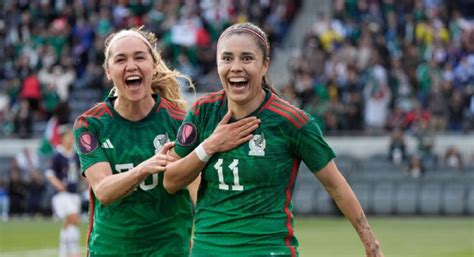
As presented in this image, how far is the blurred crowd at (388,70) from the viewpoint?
27.0m

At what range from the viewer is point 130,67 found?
7.32 m

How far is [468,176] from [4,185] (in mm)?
10514

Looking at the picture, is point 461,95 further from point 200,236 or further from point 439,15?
point 200,236

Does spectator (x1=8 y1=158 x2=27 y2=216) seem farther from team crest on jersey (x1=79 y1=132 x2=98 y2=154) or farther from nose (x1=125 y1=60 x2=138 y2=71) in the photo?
nose (x1=125 y1=60 x2=138 y2=71)

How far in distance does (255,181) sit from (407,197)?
64.4ft

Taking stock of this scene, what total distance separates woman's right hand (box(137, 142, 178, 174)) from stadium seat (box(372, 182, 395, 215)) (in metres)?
19.3

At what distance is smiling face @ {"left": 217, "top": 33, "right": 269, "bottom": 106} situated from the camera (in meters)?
6.50

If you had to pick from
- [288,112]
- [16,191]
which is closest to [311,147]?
[288,112]

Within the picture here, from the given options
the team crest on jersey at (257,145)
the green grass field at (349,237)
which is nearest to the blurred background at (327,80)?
the green grass field at (349,237)

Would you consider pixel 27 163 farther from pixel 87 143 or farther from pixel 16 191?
pixel 87 143

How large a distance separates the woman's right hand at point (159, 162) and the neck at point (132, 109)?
0.80 metres

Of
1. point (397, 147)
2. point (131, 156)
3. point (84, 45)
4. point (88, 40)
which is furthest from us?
point (88, 40)

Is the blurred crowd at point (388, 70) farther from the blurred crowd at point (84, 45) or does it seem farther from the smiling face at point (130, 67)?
the smiling face at point (130, 67)

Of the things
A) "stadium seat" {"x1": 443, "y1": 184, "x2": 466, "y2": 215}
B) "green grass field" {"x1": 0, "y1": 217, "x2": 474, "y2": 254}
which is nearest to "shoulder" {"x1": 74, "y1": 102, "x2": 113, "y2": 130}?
"green grass field" {"x1": 0, "y1": 217, "x2": 474, "y2": 254}
